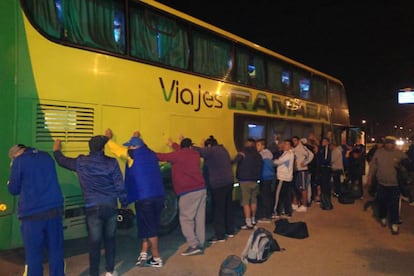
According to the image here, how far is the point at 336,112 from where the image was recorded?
1498cm

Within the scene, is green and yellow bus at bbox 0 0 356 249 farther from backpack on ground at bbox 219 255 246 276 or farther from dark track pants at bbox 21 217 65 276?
backpack on ground at bbox 219 255 246 276

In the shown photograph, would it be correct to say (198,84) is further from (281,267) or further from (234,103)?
(281,267)

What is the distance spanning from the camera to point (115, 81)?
6.15 metres

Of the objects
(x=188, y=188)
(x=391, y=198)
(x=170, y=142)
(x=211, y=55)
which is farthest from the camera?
(x=211, y=55)

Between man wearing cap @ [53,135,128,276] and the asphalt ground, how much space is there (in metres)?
0.76

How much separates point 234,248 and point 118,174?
8.76 feet

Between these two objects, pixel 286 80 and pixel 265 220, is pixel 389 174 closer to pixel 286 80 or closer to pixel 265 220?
pixel 265 220

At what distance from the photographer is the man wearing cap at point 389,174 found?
7617 mm

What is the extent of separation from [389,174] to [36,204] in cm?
622

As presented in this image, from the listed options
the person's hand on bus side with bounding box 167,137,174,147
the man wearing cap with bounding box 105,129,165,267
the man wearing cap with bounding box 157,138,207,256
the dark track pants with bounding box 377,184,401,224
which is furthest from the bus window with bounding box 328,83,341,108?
the man wearing cap with bounding box 105,129,165,267

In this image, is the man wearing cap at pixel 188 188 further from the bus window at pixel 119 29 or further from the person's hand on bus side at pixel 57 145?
the bus window at pixel 119 29

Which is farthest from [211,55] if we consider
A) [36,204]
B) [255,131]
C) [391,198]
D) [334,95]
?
[334,95]

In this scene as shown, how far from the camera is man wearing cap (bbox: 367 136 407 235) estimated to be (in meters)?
7.62

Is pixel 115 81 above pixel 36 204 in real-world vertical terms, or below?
above
